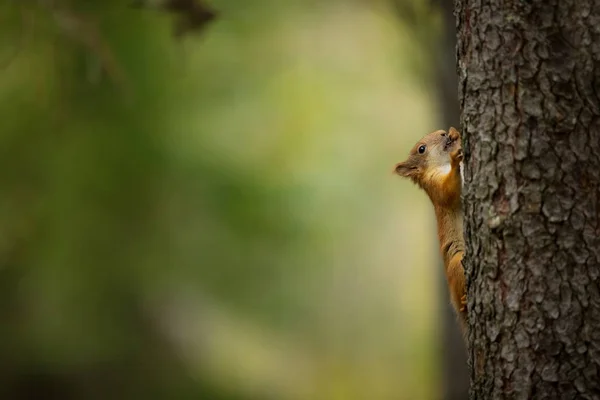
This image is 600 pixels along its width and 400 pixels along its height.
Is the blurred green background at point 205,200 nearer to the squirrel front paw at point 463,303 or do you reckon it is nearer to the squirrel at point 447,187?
the squirrel at point 447,187

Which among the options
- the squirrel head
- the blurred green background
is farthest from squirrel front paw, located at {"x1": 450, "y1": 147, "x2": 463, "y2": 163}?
the blurred green background

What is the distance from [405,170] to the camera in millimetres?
4375

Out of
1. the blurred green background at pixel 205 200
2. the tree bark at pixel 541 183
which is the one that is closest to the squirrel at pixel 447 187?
the tree bark at pixel 541 183

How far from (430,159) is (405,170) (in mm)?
193

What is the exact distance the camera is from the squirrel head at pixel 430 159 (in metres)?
4.08

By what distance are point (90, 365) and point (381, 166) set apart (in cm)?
407

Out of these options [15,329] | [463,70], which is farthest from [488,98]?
[15,329]

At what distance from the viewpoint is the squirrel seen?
12.1ft

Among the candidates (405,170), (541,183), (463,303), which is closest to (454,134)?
(405,170)

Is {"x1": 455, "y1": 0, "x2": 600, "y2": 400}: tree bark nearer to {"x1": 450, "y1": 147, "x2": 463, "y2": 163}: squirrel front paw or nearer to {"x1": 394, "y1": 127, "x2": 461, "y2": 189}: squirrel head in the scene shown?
{"x1": 450, "y1": 147, "x2": 463, "y2": 163}: squirrel front paw

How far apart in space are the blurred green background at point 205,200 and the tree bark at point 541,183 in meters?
3.06

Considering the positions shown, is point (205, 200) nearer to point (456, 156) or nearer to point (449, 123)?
point (449, 123)

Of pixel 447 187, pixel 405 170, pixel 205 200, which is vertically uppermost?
pixel 205 200

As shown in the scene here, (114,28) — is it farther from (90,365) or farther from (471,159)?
(471,159)
